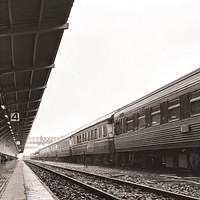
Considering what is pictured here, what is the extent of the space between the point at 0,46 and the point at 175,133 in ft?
22.7

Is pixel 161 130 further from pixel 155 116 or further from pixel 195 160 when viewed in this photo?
pixel 195 160

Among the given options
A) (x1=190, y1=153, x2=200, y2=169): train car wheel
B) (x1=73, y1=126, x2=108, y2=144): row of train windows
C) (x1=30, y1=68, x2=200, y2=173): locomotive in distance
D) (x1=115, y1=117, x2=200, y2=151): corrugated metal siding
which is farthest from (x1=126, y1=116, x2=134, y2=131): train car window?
(x1=190, y1=153, x2=200, y2=169): train car wheel

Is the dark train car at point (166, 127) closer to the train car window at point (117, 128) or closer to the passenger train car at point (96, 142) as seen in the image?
the train car window at point (117, 128)

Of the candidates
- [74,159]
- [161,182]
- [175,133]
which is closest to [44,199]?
[161,182]

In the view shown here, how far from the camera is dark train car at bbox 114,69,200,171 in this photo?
13375 mm

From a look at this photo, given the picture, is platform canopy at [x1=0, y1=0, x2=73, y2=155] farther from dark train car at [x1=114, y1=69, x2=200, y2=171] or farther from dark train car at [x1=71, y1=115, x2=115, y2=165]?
dark train car at [x1=71, y1=115, x2=115, y2=165]

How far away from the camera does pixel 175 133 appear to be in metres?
14.5

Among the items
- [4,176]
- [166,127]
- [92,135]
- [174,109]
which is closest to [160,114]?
[166,127]

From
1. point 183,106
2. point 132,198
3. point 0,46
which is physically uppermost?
point 0,46

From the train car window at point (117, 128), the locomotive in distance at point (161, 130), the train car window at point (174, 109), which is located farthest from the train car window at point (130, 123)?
the train car window at point (174, 109)

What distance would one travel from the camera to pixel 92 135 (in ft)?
98.7

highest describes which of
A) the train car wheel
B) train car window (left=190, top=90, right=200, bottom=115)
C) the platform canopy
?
the platform canopy

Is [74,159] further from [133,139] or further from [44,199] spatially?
[44,199]

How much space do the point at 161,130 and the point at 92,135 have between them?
14.6 meters
